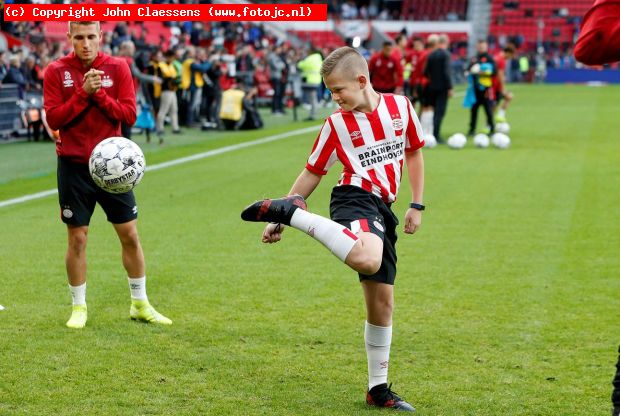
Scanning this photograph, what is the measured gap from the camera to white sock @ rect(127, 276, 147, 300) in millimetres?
7105

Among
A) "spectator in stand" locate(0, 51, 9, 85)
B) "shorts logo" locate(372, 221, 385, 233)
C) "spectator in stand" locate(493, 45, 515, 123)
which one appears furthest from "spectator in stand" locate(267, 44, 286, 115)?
"shorts logo" locate(372, 221, 385, 233)

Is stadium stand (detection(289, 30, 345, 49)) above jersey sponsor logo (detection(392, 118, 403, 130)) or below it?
below

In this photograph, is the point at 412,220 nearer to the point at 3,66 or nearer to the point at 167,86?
the point at 167,86

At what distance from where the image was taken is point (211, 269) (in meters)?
9.20

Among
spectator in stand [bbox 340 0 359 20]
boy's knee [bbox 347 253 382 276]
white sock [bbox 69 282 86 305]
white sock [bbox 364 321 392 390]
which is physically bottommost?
spectator in stand [bbox 340 0 359 20]

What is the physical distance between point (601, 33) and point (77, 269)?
4727 mm

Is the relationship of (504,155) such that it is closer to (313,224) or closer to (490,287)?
(490,287)

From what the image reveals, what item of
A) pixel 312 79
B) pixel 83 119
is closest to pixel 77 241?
pixel 83 119

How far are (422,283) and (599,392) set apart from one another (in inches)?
124

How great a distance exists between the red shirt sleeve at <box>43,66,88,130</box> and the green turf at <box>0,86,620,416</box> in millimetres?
1421

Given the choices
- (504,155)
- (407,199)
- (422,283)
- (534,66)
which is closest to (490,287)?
(422,283)

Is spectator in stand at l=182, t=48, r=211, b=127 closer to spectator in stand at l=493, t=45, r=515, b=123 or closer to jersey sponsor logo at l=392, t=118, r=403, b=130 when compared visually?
spectator in stand at l=493, t=45, r=515, b=123

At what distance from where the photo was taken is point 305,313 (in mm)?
7496

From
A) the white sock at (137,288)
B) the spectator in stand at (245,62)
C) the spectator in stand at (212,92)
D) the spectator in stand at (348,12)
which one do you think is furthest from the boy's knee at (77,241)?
the spectator in stand at (348,12)
